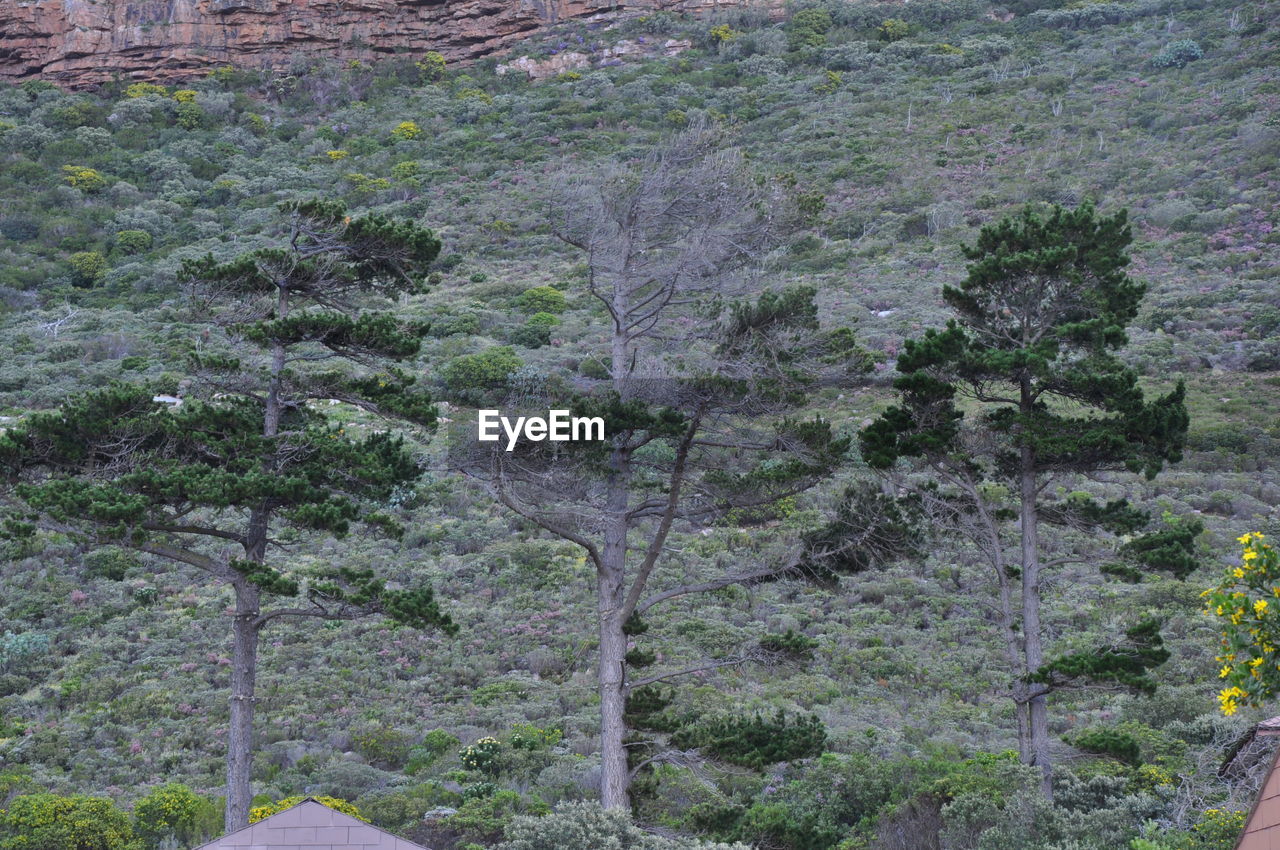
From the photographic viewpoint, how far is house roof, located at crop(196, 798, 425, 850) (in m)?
8.69

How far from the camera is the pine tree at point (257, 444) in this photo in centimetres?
1207

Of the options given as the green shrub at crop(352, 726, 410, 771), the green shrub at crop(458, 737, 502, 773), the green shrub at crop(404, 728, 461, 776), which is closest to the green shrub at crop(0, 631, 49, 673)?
the green shrub at crop(352, 726, 410, 771)

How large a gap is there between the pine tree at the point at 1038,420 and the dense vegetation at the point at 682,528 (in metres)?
0.55

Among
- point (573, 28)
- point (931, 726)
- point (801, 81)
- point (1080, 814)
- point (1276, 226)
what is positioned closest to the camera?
point (1080, 814)

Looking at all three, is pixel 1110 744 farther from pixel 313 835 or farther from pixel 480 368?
pixel 480 368

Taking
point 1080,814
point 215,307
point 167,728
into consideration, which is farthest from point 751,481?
point 167,728

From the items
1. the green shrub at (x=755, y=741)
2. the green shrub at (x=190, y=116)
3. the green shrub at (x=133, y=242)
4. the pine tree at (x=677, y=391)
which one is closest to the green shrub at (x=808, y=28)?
the green shrub at (x=190, y=116)

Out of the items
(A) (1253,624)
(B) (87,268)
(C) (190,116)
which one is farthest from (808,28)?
(A) (1253,624)

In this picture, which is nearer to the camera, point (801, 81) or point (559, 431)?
point (559, 431)

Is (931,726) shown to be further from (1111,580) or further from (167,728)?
(167,728)

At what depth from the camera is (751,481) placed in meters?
12.9

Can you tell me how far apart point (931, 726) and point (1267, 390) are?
17.4m

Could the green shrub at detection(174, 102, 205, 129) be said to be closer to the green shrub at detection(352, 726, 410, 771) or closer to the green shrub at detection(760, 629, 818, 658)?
the green shrub at detection(352, 726, 410, 771)

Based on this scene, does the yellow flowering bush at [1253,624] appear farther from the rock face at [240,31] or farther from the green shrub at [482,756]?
the rock face at [240,31]
